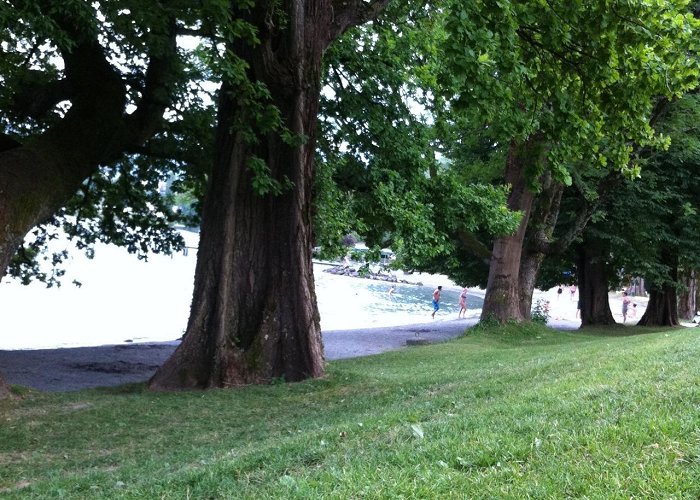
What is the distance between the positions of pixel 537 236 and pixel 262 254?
15944mm

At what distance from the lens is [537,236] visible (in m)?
25.5

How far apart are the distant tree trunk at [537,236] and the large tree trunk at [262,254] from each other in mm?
15175

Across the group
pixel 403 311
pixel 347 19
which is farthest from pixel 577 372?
pixel 403 311

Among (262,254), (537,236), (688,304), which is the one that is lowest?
(688,304)

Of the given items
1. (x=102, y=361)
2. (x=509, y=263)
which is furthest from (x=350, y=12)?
(x=509, y=263)

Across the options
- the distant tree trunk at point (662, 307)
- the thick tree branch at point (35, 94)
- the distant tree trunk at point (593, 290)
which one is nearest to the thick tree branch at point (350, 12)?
the thick tree branch at point (35, 94)

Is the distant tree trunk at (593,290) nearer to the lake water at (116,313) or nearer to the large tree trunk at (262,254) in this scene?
the lake water at (116,313)

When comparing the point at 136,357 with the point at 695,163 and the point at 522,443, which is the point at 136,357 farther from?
the point at 695,163

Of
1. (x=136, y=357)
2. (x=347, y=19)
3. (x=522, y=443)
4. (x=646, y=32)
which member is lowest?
(x=136, y=357)

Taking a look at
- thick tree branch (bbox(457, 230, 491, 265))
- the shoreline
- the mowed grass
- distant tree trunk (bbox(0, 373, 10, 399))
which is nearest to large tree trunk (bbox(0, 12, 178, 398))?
distant tree trunk (bbox(0, 373, 10, 399))

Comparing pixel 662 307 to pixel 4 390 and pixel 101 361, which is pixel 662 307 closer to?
pixel 101 361

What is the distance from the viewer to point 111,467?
673cm

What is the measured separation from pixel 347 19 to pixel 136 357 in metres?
11.9

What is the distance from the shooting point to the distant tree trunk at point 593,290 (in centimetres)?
3191
